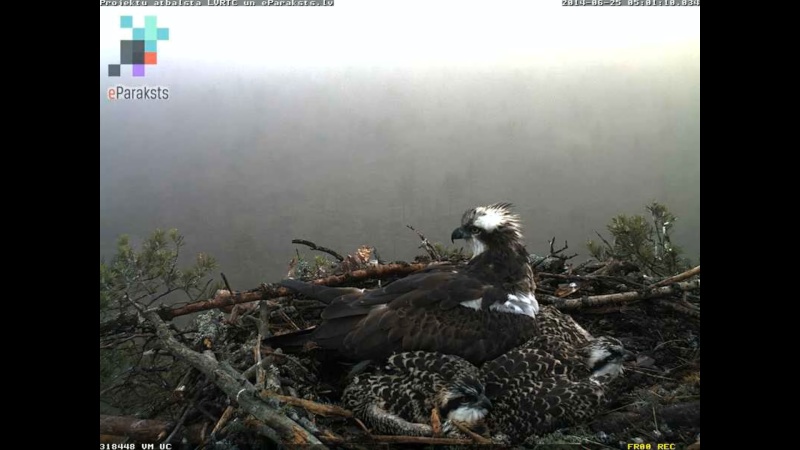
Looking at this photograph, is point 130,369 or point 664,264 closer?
point 130,369

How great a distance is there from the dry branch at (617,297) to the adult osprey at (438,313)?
1.29ft

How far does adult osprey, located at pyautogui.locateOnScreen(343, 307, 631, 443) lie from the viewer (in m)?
2.77

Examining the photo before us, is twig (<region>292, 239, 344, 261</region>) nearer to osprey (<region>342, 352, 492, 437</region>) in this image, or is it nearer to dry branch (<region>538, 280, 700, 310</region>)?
osprey (<region>342, 352, 492, 437</region>)

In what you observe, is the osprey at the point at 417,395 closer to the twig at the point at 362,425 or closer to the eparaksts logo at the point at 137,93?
the twig at the point at 362,425

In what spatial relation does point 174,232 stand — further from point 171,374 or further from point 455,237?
point 455,237

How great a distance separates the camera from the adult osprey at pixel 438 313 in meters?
3.09

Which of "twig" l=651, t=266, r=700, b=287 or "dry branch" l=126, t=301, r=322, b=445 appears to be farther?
"twig" l=651, t=266, r=700, b=287

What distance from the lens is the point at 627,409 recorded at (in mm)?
2979

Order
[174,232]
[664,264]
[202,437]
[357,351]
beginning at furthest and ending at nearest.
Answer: [664,264]
[174,232]
[357,351]
[202,437]

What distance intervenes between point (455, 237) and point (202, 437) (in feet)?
6.64

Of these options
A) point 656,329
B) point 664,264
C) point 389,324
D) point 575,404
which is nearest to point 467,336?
point 389,324

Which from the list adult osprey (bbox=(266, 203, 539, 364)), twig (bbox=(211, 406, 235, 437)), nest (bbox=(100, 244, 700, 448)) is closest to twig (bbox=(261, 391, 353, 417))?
nest (bbox=(100, 244, 700, 448))

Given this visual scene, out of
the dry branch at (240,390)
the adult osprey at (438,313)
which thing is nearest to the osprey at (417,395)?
the adult osprey at (438,313)

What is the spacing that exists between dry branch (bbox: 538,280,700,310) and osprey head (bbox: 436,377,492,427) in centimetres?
133
